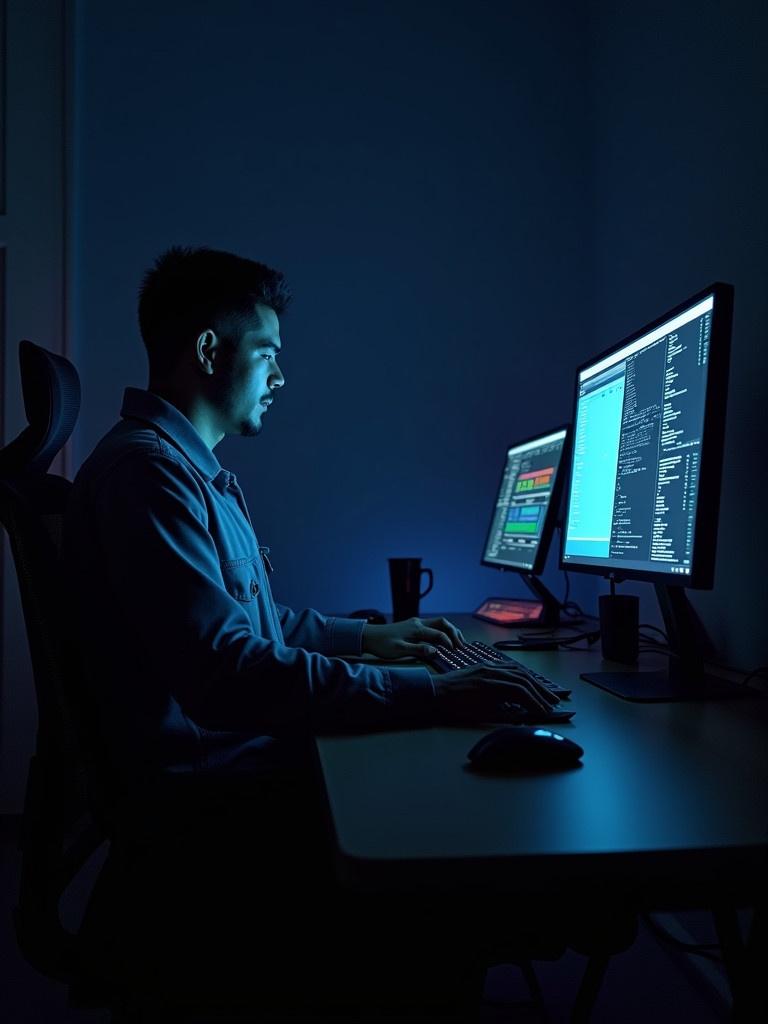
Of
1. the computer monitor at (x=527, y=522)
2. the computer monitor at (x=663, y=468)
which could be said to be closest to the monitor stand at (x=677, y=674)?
the computer monitor at (x=663, y=468)

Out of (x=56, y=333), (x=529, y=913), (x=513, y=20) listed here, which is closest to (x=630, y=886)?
(x=529, y=913)

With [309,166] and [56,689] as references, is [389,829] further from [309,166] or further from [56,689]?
[309,166]

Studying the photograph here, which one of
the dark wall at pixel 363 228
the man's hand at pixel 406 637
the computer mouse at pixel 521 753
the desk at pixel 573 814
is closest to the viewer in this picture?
the desk at pixel 573 814

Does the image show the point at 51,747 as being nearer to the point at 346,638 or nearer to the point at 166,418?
the point at 166,418

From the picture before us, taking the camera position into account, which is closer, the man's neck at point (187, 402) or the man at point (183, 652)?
the man at point (183, 652)

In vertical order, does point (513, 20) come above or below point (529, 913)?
above

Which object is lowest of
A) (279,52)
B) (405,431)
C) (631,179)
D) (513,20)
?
(405,431)

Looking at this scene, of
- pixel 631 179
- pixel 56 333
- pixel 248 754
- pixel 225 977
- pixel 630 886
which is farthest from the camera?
pixel 56 333

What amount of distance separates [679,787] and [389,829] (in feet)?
0.94

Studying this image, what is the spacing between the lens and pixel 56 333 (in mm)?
2264

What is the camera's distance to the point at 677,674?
1198mm

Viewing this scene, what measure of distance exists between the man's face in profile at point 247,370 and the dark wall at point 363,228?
94 centimetres

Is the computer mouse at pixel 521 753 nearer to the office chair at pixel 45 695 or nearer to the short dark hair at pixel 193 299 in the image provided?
the office chair at pixel 45 695

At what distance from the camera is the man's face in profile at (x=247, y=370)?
129 centimetres
